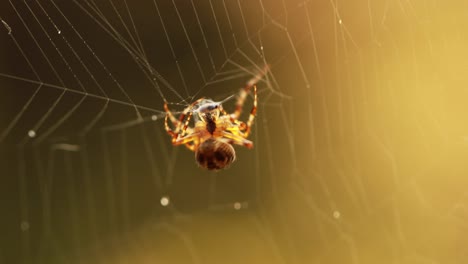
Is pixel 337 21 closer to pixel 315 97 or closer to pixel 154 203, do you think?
pixel 315 97

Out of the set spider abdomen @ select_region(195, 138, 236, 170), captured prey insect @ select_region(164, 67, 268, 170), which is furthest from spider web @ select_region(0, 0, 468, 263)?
spider abdomen @ select_region(195, 138, 236, 170)

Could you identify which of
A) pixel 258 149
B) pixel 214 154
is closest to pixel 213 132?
pixel 214 154

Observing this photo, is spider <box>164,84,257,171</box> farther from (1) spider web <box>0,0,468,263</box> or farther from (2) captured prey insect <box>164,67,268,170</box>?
(1) spider web <box>0,0,468,263</box>

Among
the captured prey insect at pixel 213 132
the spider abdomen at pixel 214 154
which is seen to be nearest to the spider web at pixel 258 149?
the captured prey insect at pixel 213 132

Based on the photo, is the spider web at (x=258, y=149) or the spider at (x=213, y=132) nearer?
the spider at (x=213, y=132)

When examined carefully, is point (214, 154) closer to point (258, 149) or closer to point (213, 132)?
point (213, 132)

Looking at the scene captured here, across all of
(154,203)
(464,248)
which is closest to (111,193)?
(154,203)

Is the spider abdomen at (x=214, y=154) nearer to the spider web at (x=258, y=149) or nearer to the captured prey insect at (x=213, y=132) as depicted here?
the captured prey insect at (x=213, y=132)
